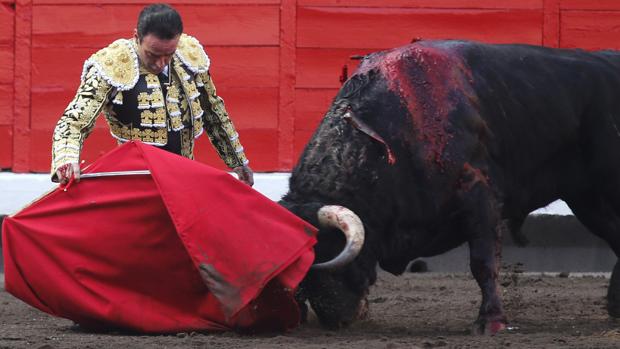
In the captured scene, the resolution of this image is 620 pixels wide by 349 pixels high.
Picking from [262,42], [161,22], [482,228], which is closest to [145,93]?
[161,22]

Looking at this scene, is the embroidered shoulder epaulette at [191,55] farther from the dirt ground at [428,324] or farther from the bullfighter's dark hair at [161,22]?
the dirt ground at [428,324]

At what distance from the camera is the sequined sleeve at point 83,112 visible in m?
5.84

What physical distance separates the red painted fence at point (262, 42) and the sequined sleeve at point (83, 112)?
280cm

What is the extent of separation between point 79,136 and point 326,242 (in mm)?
1017

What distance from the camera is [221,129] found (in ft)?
21.2

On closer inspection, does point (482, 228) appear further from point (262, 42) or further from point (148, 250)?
point (262, 42)

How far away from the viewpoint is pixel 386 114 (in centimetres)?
617

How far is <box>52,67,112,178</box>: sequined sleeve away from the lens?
584 cm

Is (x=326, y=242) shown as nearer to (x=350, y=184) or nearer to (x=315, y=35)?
(x=350, y=184)

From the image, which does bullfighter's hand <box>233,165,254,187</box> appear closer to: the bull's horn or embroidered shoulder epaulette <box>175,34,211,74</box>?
embroidered shoulder epaulette <box>175,34,211,74</box>

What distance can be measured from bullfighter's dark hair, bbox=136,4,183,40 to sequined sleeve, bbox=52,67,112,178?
306mm

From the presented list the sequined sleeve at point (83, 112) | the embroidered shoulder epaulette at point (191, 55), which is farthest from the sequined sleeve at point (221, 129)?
the sequined sleeve at point (83, 112)

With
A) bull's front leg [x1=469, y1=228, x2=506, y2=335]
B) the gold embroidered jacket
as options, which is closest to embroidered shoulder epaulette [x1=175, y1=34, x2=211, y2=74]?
the gold embroidered jacket

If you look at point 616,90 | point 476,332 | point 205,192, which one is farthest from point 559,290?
point 205,192
